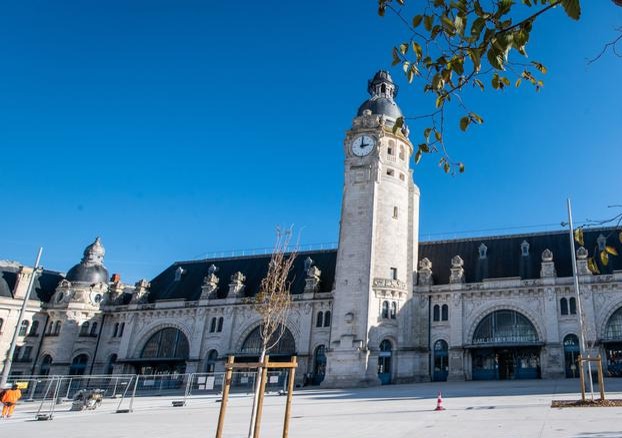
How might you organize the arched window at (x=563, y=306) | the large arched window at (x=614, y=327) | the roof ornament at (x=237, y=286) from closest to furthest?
the large arched window at (x=614, y=327)
the arched window at (x=563, y=306)
the roof ornament at (x=237, y=286)

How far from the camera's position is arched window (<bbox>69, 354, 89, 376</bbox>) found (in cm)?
5341

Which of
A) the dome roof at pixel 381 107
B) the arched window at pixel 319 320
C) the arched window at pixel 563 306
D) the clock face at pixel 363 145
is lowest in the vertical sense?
the arched window at pixel 319 320

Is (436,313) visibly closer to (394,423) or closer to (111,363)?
(394,423)

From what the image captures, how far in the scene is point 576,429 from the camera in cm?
1125

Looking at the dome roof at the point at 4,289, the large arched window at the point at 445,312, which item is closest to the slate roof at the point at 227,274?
the large arched window at the point at 445,312

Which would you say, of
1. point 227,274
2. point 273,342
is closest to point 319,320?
point 273,342

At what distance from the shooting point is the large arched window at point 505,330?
130 ft

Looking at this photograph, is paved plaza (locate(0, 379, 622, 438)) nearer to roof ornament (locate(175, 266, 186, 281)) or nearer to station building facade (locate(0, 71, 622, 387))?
station building facade (locate(0, 71, 622, 387))

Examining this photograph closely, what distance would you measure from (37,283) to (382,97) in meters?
45.7

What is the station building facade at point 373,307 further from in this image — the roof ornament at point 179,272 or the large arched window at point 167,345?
the roof ornament at point 179,272

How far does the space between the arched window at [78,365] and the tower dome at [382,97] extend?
3996cm

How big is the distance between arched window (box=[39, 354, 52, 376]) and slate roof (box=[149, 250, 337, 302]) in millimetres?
12092

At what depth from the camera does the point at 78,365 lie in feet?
177

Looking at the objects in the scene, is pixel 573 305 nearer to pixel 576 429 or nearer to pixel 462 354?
pixel 462 354
